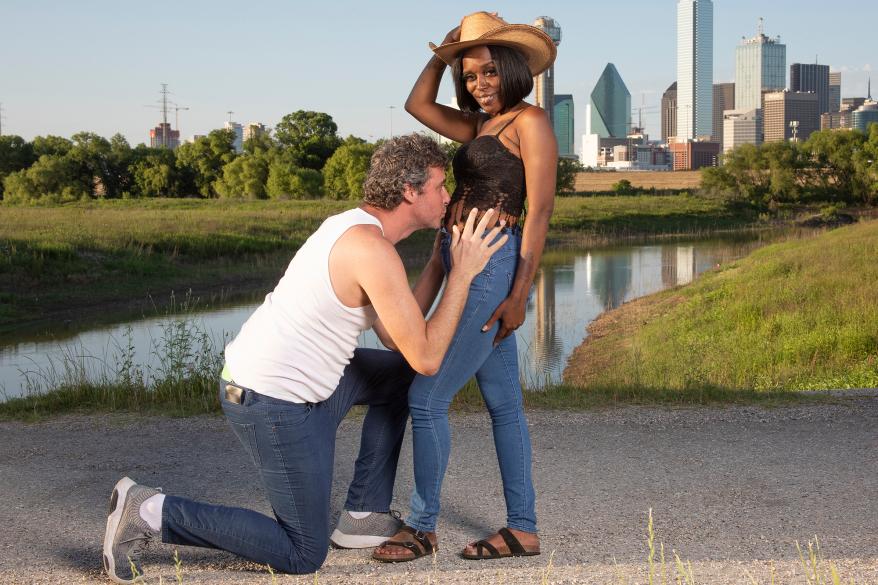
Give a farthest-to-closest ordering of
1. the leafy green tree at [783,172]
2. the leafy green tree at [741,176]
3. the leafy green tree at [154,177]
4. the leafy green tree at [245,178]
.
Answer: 1. the leafy green tree at [154,177]
2. the leafy green tree at [741,176]
3. the leafy green tree at [783,172]
4. the leafy green tree at [245,178]

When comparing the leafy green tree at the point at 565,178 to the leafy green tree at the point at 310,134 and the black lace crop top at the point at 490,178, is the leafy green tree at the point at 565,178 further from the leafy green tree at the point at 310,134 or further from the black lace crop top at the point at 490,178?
the black lace crop top at the point at 490,178

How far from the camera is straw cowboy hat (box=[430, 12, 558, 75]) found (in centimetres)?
380

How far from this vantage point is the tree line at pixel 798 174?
69.9 meters

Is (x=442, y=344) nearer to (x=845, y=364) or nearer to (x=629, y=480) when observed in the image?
(x=629, y=480)

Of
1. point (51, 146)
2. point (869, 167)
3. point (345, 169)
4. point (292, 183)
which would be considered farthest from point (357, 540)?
point (51, 146)

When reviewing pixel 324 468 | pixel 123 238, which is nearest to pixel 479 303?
pixel 324 468

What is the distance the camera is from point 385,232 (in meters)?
3.65

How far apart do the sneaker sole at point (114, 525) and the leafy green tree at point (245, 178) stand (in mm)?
65516

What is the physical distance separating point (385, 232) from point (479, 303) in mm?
444

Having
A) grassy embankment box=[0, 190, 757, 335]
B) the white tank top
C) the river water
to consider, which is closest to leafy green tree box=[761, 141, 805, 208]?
grassy embankment box=[0, 190, 757, 335]

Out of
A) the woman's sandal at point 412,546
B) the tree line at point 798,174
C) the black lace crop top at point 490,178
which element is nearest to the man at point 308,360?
the black lace crop top at point 490,178

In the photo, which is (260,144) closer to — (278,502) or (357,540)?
(357,540)

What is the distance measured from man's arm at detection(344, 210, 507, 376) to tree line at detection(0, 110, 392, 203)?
188ft

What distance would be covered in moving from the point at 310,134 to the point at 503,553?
3137 inches
